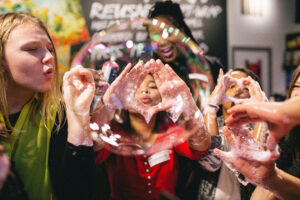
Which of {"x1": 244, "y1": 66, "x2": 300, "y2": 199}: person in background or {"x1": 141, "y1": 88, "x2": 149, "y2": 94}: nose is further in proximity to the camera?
{"x1": 244, "y1": 66, "x2": 300, "y2": 199}: person in background

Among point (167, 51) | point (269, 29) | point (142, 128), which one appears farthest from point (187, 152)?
point (269, 29)

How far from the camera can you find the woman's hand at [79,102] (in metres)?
0.97

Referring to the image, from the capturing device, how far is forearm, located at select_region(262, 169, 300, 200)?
905mm

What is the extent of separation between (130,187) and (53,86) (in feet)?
1.79

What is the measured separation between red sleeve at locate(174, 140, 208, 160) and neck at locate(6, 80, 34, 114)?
26.4 inches

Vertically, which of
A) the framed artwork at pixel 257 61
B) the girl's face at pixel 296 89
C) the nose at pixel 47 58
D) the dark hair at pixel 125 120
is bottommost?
the framed artwork at pixel 257 61

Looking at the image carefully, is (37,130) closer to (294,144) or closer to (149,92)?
(149,92)

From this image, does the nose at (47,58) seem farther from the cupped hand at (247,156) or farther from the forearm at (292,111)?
→ the forearm at (292,111)

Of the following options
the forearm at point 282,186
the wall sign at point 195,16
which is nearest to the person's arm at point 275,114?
the forearm at point 282,186

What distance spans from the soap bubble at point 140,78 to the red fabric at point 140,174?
2.3 inches

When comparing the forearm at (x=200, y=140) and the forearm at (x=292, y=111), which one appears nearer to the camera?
the forearm at (x=292, y=111)

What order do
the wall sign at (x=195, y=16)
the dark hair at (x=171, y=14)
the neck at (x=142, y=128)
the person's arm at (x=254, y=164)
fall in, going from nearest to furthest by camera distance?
the person's arm at (x=254, y=164) < the neck at (x=142, y=128) < the dark hair at (x=171, y=14) < the wall sign at (x=195, y=16)

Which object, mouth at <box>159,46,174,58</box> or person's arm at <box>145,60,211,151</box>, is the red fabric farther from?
mouth at <box>159,46,174,58</box>

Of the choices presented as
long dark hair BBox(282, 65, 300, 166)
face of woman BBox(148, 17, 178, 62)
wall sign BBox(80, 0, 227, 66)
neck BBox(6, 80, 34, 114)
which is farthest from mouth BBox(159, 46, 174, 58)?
wall sign BBox(80, 0, 227, 66)
